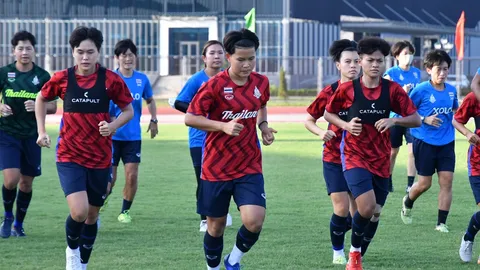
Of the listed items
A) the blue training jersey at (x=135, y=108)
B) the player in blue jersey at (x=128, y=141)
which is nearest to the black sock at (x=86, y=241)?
the blue training jersey at (x=135, y=108)

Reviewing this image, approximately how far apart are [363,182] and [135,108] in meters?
4.29

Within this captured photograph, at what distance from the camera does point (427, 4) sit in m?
62.6

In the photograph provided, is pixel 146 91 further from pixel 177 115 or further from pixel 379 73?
pixel 177 115

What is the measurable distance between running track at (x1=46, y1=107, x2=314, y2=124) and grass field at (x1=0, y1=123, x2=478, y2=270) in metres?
15.9

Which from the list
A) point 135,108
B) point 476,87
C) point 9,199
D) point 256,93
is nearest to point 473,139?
point 476,87

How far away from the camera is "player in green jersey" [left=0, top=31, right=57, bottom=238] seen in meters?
10.4

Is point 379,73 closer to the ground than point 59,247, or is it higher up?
higher up

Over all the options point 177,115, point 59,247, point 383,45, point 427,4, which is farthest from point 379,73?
point 427,4

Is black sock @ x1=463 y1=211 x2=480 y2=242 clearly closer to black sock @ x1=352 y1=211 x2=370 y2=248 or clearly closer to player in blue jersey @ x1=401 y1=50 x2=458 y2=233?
black sock @ x1=352 y1=211 x2=370 y2=248

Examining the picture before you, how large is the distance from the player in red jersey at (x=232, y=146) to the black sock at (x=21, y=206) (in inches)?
136

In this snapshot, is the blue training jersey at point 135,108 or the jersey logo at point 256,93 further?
the blue training jersey at point 135,108

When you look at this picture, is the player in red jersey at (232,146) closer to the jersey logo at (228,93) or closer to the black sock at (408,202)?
the jersey logo at (228,93)

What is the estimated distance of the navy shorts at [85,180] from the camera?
8109mm

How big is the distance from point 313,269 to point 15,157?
359cm
